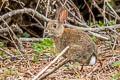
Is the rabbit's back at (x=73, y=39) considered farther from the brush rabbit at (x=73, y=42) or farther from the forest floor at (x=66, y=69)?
the forest floor at (x=66, y=69)

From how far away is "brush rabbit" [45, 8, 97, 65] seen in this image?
537 centimetres

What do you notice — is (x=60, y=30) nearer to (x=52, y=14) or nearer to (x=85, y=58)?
(x=85, y=58)

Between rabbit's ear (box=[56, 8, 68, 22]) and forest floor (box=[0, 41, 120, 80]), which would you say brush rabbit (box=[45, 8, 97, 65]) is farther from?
forest floor (box=[0, 41, 120, 80])

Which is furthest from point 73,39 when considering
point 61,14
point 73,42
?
point 61,14

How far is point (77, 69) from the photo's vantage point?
18.5 feet

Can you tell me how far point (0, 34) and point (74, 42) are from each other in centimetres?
183

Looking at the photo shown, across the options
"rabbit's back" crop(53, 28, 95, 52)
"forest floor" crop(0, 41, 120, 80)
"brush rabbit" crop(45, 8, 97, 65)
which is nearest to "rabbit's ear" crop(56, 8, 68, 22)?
"brush rabbit" crop(45, 8, 97, 65)

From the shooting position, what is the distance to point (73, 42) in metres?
5.47

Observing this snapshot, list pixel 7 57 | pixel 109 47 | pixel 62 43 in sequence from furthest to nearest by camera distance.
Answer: pixel 109 47 < pixel 7 57 < pixel 62 43

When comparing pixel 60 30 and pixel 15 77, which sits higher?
pixel 60 30

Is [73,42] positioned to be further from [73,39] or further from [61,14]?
[61,14]

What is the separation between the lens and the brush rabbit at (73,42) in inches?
211

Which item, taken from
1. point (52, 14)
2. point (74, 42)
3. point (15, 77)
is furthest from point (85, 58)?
point (52, 14)

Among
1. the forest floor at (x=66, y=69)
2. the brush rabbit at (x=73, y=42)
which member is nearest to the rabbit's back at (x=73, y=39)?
the brush rabbit at (x=73, y=42)
